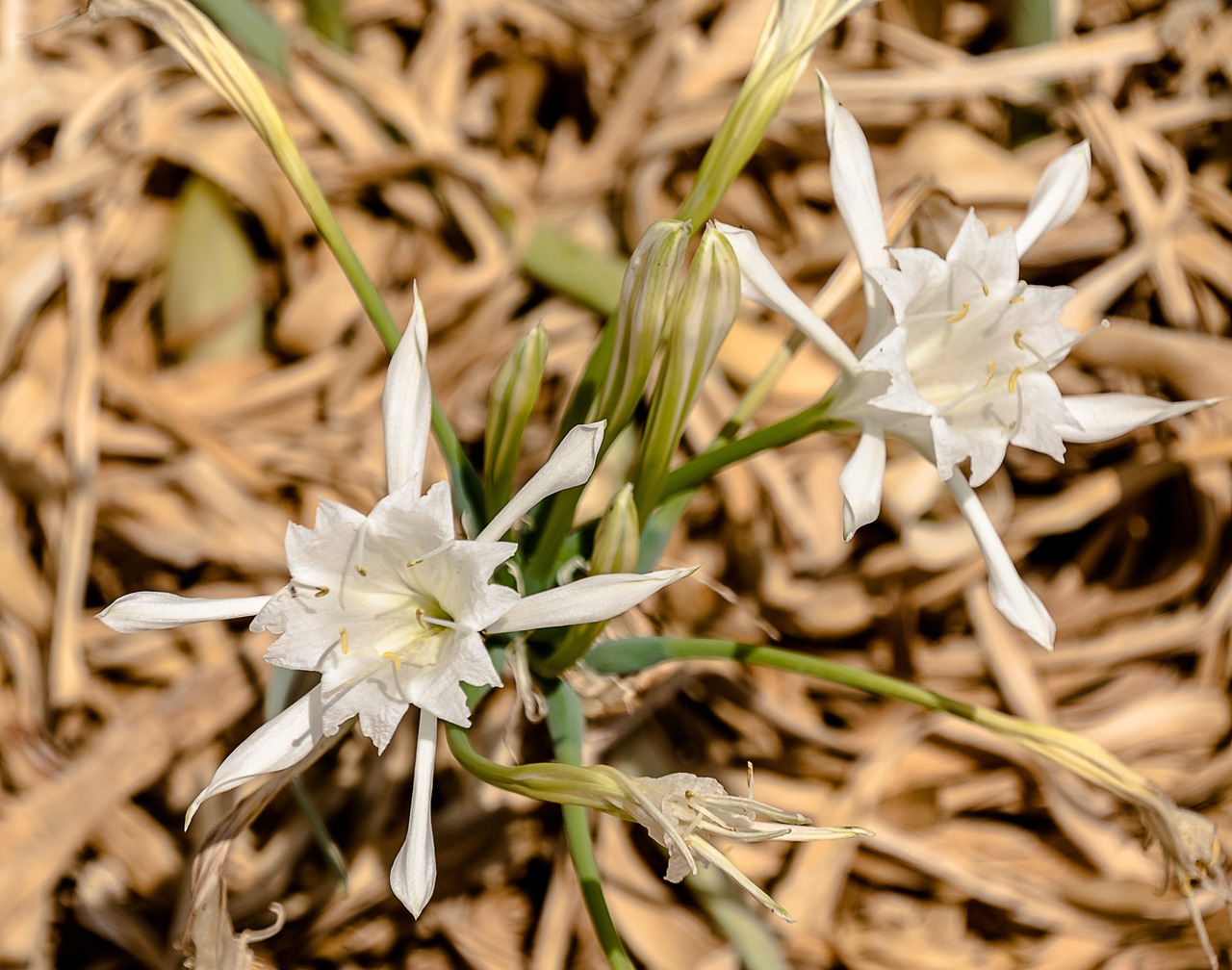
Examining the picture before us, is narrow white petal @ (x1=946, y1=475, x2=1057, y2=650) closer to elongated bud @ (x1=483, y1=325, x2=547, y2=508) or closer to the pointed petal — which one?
the pointed petal

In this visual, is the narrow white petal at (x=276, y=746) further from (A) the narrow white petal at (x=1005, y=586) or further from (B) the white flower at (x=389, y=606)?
(A) the narrow white petal at (x=1005, y=586)

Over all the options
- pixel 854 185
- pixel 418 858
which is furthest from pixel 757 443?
pixel 418 858

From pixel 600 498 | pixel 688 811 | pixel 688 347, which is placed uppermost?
pixel 688 347

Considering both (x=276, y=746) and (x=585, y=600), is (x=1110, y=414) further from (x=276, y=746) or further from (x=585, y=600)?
(x=276, y=746)

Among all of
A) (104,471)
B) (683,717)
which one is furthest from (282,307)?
(683,717)

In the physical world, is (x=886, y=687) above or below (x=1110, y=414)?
below

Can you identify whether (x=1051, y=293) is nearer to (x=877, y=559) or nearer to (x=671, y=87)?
(x=877, y=559)

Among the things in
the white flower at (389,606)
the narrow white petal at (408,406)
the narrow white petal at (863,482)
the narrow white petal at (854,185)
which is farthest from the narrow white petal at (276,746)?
the narrow white petal at (854,185)
